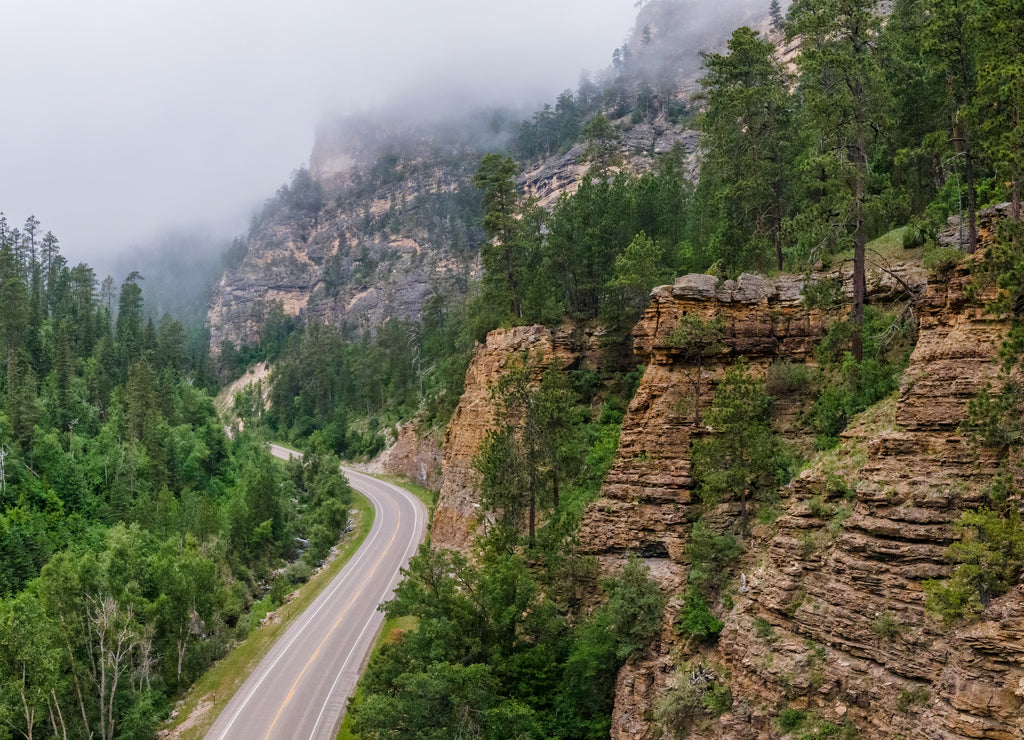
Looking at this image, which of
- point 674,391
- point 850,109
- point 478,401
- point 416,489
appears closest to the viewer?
point 850,109

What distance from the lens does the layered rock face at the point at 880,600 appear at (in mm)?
11844

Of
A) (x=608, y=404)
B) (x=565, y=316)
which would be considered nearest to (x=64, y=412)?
(x=565, y=316)

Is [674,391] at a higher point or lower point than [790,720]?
higher

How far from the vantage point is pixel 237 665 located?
31.1m

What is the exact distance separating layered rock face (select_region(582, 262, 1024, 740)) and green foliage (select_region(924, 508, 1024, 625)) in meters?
0.27

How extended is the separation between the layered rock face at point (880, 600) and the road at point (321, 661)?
14.6 meters

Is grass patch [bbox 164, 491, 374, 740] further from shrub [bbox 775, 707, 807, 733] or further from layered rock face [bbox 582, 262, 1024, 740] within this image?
shrub [bbox 775, 707, 807, 733]

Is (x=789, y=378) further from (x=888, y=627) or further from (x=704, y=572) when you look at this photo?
(x=888, y=627)

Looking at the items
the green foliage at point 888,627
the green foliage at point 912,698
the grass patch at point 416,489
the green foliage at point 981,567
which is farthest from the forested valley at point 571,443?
the grass patch at point 416,489

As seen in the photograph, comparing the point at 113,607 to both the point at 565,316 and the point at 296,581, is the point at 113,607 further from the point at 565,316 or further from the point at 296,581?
the point at 565,316

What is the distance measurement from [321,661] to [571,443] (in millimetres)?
16065

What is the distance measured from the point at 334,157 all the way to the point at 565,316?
158 m

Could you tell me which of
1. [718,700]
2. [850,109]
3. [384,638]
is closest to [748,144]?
[850,109]

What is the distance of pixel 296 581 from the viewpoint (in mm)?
44312
